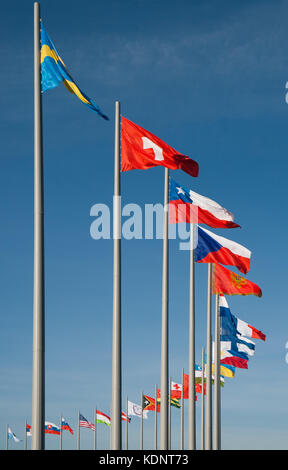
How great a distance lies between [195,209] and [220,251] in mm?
2794

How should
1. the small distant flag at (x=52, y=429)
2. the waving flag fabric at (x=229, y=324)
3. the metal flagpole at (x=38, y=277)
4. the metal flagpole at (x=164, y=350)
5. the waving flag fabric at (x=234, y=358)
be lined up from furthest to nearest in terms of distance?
the small distant flag at (x=52, y=429) < the waving flag fabric at (x=234, y=358) < the waving flag fabric at (x=229, y=324) < the metal flagpole at (x=164, y=350) < the metal flagpole at (x=38, y=277)

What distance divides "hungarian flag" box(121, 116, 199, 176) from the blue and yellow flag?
452 cm

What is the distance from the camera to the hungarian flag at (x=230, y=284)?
35.8m

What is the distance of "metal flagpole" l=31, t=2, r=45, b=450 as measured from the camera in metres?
16.5

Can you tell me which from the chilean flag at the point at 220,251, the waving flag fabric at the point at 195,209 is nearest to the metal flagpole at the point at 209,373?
the chilean flag at the point at 220,251

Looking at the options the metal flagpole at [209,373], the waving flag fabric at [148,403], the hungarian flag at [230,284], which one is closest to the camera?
the hungarian flag at [230,284]

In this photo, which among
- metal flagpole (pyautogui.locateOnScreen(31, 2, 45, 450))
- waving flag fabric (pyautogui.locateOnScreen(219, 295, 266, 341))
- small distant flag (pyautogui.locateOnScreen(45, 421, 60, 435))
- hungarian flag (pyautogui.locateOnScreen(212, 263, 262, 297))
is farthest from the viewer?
small distant flag (pyautogui.locateOnScreen(45, 421, 60, 435))

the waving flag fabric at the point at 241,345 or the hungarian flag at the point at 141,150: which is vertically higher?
the hungarian flag at the point at 141,150

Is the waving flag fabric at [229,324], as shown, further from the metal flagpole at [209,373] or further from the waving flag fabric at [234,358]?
the metal flagpole at [209,373]

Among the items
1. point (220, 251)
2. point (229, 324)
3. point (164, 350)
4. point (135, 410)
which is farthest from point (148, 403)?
point (164, 350)

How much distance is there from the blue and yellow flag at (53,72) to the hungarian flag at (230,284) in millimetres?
17880

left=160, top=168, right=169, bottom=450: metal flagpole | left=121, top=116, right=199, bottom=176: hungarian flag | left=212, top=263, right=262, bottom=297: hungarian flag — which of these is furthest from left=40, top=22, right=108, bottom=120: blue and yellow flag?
left=212, top=263, right=262, bottom=297: hungarian flag

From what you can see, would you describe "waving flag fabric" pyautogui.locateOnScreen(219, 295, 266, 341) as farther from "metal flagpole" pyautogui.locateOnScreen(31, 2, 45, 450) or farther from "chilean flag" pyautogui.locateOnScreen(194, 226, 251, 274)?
"metal flagpole" pyautogui.locateOnScreen(31, 2, 45, 450)

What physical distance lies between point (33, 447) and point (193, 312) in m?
16.2
